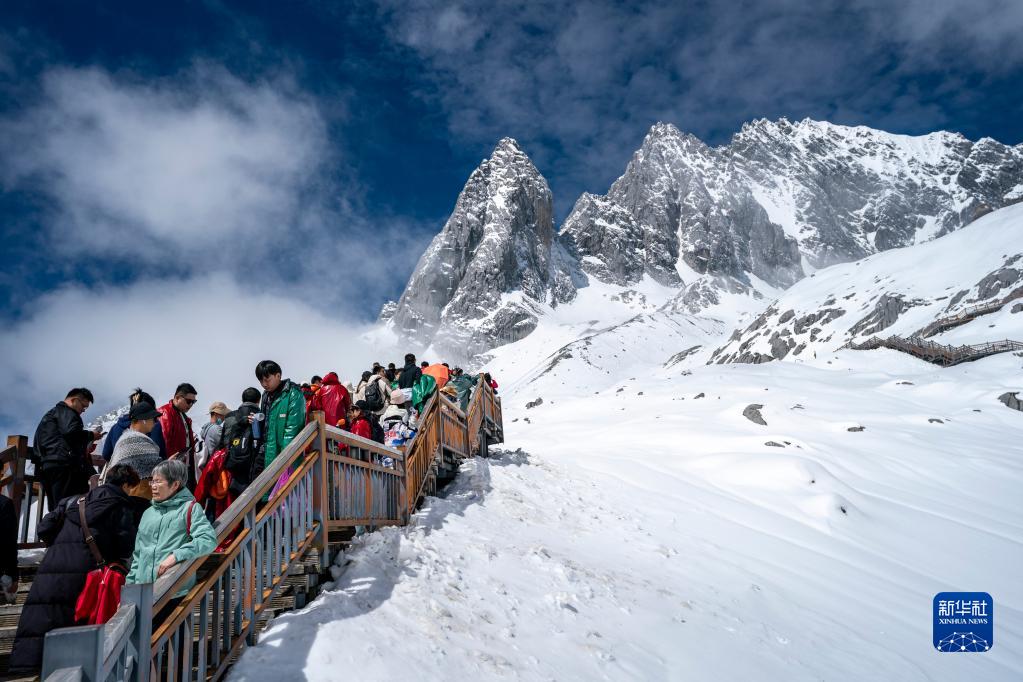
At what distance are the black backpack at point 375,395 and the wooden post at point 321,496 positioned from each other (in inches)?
148

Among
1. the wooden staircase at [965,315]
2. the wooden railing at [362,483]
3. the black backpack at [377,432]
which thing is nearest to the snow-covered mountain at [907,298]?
the wooden staircase at [965,315]

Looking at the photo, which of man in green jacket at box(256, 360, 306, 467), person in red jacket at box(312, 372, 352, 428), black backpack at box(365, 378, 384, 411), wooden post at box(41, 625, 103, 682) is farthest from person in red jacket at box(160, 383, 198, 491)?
wooden post at box(41, 625, 103, 682)

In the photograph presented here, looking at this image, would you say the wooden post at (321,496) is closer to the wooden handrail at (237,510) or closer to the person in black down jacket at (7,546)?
the wooden handrail at (237,510)

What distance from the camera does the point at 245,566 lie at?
4.16m

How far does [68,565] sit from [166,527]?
0.58 metres

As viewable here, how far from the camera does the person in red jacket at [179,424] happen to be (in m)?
6.34

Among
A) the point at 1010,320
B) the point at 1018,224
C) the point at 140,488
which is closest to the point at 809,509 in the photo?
the point at 140,488

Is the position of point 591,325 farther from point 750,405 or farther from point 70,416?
point 70,416

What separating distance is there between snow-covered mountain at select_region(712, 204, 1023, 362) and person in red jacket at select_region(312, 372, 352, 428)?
42.5 metres

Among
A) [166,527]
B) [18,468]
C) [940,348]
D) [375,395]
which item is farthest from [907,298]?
[166,527]

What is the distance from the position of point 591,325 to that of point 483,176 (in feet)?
251

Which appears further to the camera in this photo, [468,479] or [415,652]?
[468,479]

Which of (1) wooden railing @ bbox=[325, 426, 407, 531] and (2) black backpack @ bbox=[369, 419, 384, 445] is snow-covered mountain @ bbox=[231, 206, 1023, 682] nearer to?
(1) wooden railing @ bbox=[325, 426, 407, 531]

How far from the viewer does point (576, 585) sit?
7.13m
